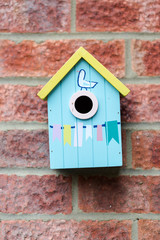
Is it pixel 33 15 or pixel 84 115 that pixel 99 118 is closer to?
pixel 84 115

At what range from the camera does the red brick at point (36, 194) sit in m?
0.87

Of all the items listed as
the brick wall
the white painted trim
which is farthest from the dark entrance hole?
the brick wall

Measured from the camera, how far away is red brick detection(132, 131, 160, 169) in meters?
0.88

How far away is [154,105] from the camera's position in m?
0.88

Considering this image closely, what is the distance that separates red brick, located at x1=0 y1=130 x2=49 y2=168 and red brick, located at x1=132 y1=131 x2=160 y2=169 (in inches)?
10.1

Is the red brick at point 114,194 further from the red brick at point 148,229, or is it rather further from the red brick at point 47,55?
the red brick at point 47,55

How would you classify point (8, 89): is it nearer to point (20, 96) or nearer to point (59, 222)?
point (20, 96)

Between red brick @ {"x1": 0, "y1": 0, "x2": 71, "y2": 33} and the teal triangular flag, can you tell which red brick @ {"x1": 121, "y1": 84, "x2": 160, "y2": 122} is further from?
red brick @ {"x1": 0, "y1": 0, "x2": 71, "y2": 33}

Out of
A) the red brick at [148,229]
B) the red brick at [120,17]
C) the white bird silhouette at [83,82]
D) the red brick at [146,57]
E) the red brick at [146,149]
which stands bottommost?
the red brick at [148,229]

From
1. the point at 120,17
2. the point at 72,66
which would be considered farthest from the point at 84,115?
the point at 120,17

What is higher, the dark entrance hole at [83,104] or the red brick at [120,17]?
the red brick at [120,17]

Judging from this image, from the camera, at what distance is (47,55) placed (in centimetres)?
89

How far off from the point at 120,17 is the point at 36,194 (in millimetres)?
572

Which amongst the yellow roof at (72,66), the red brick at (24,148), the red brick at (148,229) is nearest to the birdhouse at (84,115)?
the yellow roof at (72,66)
